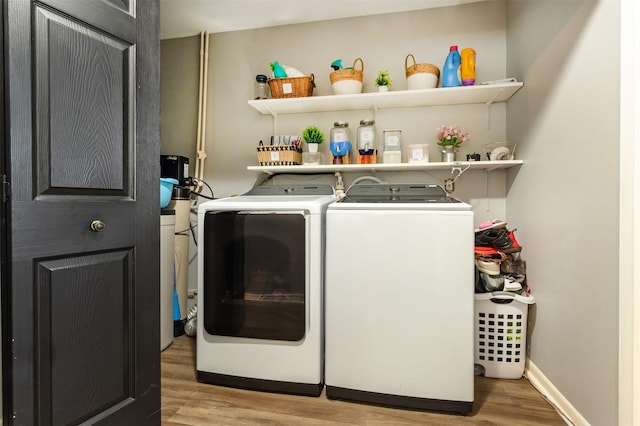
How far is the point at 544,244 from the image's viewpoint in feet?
5.42

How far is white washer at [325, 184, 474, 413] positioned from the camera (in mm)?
1449

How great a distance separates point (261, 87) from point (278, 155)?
1.78ft

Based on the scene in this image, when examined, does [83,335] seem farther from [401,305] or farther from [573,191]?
[573,191]

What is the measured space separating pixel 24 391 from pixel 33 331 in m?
0.15

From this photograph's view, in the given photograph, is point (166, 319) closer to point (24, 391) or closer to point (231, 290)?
point (231, 290)

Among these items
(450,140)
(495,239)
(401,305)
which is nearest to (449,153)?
(450,140)

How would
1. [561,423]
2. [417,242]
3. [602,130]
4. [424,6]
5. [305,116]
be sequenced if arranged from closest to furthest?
[602,130]
[561,423]
[417,242]
[424,6]
[305,116]

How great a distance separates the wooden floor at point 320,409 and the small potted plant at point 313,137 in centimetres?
153

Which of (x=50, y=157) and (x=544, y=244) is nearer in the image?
(x=50, y=157)

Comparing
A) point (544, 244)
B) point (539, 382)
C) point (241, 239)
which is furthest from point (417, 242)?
point (539, 382)

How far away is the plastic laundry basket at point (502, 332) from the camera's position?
175 centimetres

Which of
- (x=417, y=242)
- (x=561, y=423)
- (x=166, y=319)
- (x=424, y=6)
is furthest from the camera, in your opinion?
(x=424, y=6)

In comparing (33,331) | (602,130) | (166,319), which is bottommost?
(166,319)

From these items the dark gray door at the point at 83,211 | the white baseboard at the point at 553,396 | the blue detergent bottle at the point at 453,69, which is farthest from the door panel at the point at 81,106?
the white baseboard at the point at 553,396
